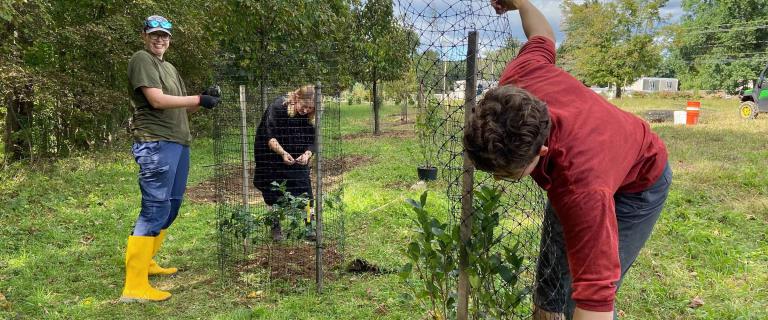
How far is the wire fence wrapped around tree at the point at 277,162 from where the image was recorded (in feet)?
11.7

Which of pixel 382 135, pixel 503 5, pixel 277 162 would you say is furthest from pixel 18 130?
pixel 382 135

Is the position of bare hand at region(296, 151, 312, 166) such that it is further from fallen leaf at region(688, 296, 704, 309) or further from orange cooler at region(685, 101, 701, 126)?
orange cooler at region(685, 101, 701, 126)

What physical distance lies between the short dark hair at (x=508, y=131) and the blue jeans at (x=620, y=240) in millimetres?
607

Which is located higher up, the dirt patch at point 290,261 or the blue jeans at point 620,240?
the blue jeans at point 620,240

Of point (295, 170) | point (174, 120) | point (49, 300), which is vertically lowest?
point (49, 300)

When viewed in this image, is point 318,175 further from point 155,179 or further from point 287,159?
point 155,179

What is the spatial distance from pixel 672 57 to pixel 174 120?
58.6m

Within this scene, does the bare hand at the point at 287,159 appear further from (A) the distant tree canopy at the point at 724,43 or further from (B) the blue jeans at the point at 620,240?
(A) the distant tree canopy at the point at 724,43

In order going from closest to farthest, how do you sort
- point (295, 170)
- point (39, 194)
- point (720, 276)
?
point (720, 276) → point (295, 170) → point (39, 194)

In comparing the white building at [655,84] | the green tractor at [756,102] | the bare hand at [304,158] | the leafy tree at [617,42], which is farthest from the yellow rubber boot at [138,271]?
the white building at [655,84]

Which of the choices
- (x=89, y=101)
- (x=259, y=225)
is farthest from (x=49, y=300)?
(x=89, y=101)

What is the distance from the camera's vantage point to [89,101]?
7.62 metres

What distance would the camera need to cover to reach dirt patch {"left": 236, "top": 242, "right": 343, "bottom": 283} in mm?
3691

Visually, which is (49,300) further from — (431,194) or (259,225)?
(431,194)
